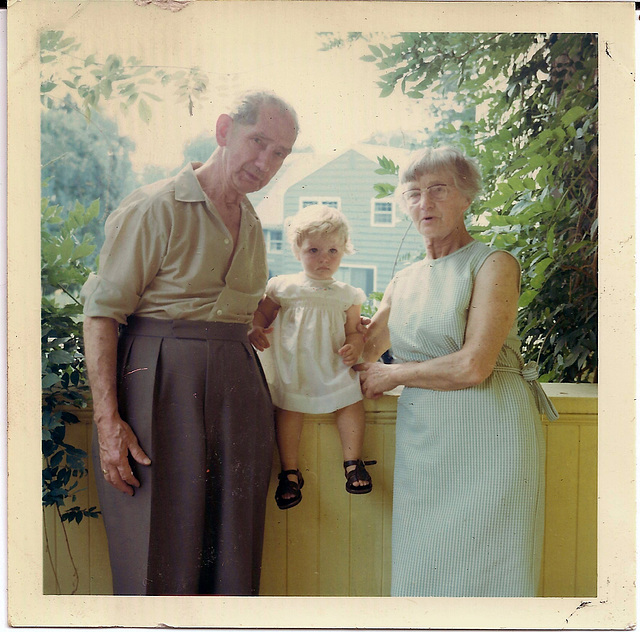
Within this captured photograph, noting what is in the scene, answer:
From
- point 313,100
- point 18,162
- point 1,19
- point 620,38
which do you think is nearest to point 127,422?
point 18,162

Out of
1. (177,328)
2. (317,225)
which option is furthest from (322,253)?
(177,328)

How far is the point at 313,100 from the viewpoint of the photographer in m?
1.79

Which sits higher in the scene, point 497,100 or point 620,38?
point 620,38

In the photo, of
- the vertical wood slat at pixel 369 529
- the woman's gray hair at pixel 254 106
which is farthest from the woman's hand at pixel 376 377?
the woman's gray hair at pixel 254 106

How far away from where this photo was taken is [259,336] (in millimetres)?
1794

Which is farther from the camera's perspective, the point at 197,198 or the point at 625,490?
the point at 625,490

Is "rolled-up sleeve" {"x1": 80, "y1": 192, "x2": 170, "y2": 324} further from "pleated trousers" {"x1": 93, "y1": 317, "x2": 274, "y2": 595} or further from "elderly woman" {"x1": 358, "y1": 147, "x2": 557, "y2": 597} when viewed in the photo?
"elderly woman" {"x1": 358, "y1": 147, "x2": 557, "y2": 597}

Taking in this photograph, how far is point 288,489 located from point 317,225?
2.43 feet

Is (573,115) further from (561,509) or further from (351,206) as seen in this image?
(561,509)

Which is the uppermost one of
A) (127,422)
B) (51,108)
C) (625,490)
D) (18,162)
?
(51,108)

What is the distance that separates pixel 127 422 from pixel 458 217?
106 centimetres

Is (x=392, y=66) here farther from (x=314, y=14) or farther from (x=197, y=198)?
(x=197, y=198)

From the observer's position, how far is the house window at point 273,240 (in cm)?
177

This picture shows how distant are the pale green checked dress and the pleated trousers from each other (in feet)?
1.37
